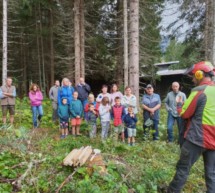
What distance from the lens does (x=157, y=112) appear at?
28.2 feet

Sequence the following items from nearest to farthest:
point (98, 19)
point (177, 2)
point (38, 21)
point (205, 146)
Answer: point (205, 146), point (177, 2), point (98, 19), point (38, 21)

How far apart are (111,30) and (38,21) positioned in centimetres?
705

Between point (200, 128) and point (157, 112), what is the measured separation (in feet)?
15.2

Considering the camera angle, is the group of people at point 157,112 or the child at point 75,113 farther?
the child at point 75,113

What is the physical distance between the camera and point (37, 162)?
15.8 feet

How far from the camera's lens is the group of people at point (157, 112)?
3.96 metres

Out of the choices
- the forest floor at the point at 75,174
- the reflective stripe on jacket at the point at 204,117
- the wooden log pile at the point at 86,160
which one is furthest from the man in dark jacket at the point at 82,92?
the reflective stripe on jacket at the point at 204,117

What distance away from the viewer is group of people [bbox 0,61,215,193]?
3957 mm

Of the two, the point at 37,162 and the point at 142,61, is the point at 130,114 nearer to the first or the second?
the point at 37,162

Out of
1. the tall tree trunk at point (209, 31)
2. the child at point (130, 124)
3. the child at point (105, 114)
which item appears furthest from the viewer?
the tall tree trunk at point (209, 31)

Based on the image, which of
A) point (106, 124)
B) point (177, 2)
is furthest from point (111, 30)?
point (106, 124)

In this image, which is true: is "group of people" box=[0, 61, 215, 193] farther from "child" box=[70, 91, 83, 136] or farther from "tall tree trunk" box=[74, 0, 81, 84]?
"tall tree trunk" box=[74, 0, 81, 84]

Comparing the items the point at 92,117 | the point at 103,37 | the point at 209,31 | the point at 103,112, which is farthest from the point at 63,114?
the point at 103,37

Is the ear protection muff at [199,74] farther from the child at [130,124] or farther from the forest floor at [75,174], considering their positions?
the child at [130,124]
